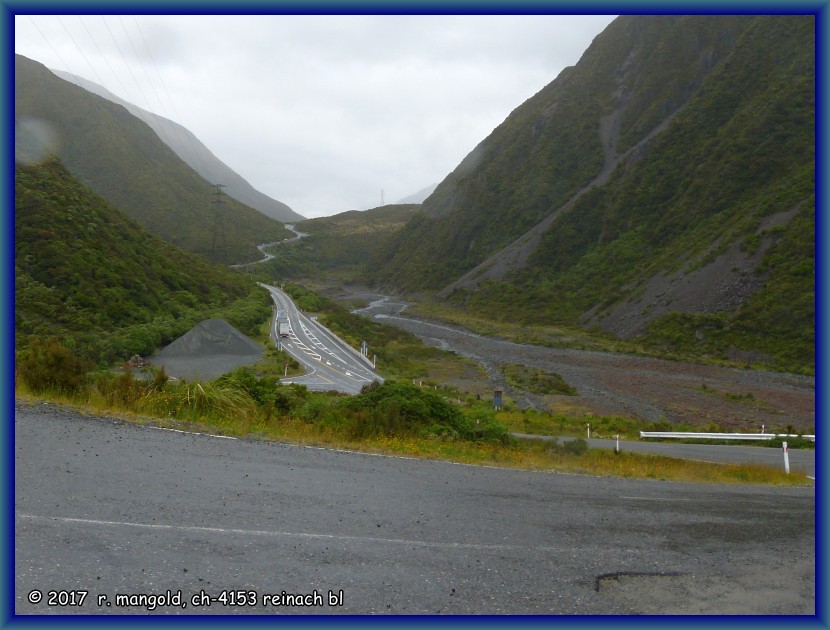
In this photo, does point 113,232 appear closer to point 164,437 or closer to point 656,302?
point 164,437

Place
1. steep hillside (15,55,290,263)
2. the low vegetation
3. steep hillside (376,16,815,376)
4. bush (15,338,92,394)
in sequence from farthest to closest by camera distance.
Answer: steep hillside (15,55,290,263) < steep hillside (376,16,815,376) < bush (15,338,92,394) < the low vegetation

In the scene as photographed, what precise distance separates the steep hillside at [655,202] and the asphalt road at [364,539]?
47.2 metres

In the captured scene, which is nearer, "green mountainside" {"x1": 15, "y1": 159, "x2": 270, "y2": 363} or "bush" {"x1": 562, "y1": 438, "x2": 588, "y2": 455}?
"bush" {"x1": 562, "y1": 438, "x2": 588, "y2": 455}

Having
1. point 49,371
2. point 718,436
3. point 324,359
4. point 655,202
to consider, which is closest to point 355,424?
point 49,371

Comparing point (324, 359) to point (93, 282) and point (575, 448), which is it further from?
point (575, 448)

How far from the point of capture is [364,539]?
20.1 ft

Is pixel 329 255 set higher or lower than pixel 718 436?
higher

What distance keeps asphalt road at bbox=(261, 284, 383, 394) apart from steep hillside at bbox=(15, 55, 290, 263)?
61255mm

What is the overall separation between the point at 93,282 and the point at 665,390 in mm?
36879

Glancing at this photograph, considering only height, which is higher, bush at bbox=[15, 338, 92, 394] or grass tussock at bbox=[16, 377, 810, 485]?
bush at bbox=[15, 338, 92, 394]

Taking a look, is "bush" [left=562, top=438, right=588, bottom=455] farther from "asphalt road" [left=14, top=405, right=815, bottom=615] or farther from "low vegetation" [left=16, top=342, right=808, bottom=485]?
"asphalt road" [left=14, top=405, right=815, bottom=615]

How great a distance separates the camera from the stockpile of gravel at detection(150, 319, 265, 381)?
3231 cm

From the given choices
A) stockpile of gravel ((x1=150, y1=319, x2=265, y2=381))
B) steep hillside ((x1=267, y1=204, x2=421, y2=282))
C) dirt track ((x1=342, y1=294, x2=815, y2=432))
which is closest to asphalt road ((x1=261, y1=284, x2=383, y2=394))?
stockpile of gravel ((x1=150, y1=319, x2=265, y2=381))

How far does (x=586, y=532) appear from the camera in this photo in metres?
6.98
